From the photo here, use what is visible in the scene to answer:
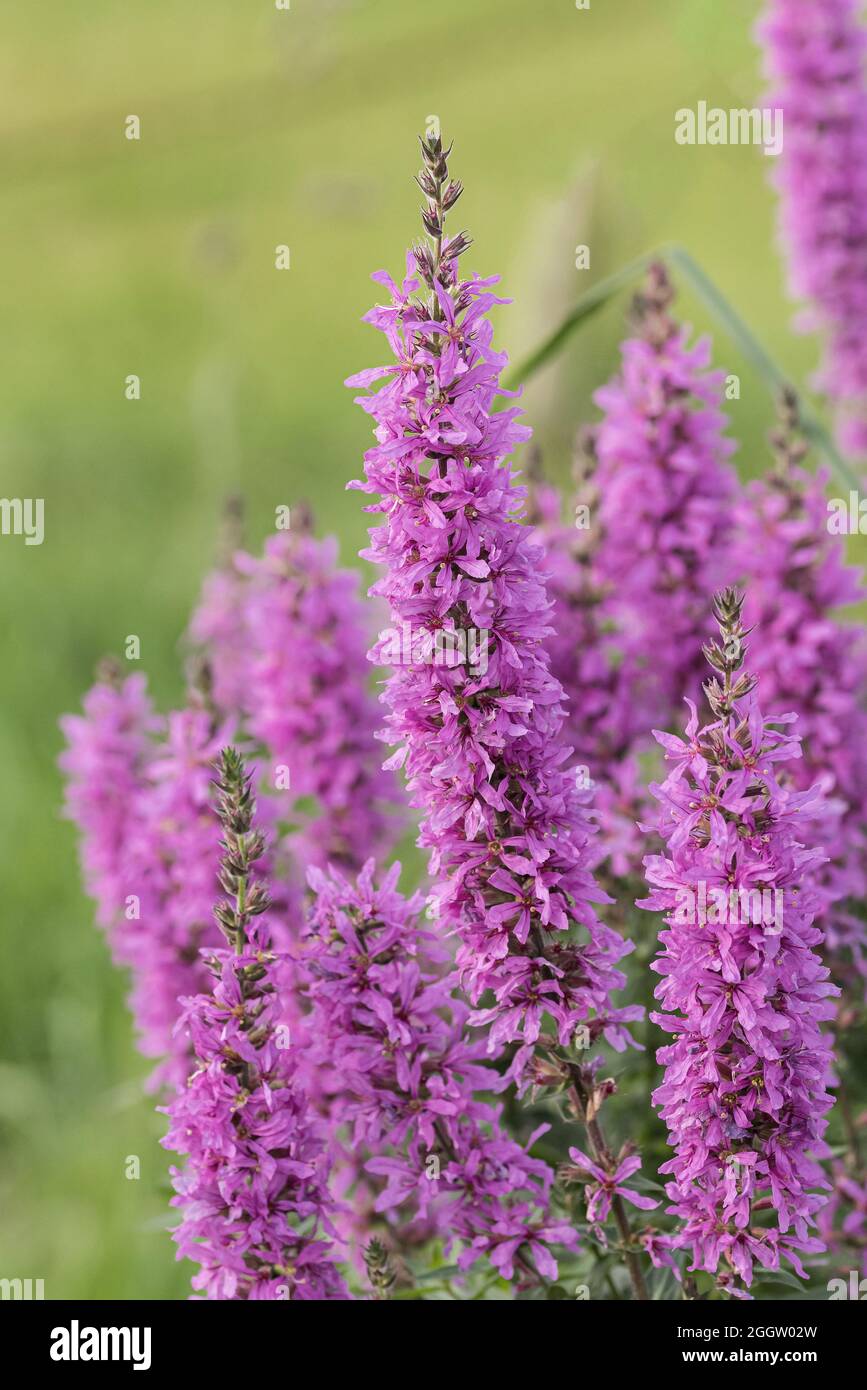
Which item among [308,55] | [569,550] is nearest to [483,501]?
[569,550]

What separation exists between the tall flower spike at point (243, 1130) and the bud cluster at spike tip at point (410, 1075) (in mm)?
120

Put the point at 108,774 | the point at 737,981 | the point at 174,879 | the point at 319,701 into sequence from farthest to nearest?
the point at 108,774
the point at 319,701
the point at 174,879
the point at 737,981

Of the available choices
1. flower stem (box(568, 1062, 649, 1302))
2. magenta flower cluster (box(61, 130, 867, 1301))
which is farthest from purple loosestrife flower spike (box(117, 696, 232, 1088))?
flower stem (box(568, 1062, 649, 1302))

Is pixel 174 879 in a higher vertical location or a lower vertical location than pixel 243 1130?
higher

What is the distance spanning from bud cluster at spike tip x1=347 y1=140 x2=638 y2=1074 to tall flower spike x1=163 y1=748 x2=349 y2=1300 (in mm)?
372

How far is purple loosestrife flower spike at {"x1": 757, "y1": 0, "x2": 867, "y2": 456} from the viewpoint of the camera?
19.8 feet

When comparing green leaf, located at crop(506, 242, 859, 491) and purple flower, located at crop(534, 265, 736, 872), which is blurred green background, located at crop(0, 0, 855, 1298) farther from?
green leaf, located at crop(506, 242, 859, 491)

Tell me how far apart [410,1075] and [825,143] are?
14.5ft

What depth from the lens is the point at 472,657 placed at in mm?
2801

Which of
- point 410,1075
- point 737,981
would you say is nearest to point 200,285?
point 410,1075

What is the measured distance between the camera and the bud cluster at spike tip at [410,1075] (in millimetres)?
3070

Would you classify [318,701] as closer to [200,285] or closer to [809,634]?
[809,634]

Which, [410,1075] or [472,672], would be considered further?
[410,1075]

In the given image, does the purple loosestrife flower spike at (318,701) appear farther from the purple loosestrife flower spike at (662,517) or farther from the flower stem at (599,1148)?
the flower stem at (599,1148)
